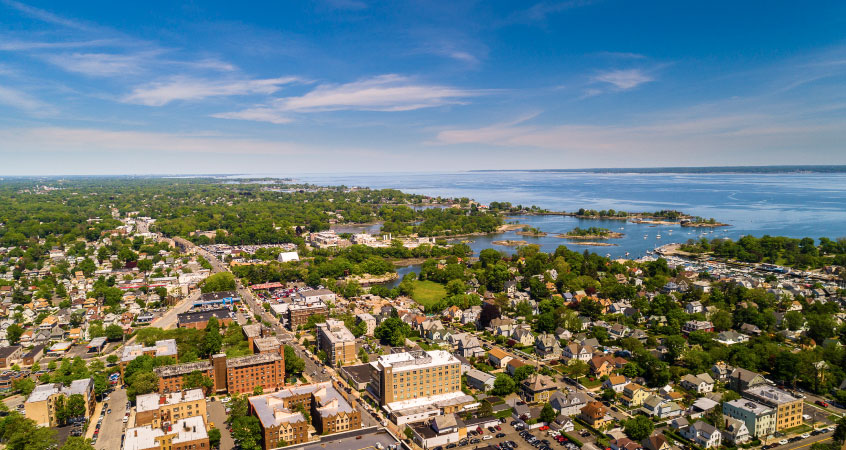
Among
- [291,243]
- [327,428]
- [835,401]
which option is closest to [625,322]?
[835,401]

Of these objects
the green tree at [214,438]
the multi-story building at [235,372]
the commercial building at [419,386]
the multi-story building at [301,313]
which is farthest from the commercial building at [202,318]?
the green tree at [214,438]

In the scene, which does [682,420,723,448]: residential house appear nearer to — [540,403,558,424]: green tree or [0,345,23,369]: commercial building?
[540,403,558,424]: green tree

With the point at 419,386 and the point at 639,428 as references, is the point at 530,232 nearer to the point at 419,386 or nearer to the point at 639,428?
the point at 419,386

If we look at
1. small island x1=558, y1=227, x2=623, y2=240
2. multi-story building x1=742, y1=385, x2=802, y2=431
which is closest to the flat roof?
multi-story building x1=742, y1=385, x2=802, y2=431

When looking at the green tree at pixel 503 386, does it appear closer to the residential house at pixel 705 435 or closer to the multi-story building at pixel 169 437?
the residential house at pixel 705 435

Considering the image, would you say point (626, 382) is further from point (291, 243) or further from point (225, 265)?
point (291, 243)
